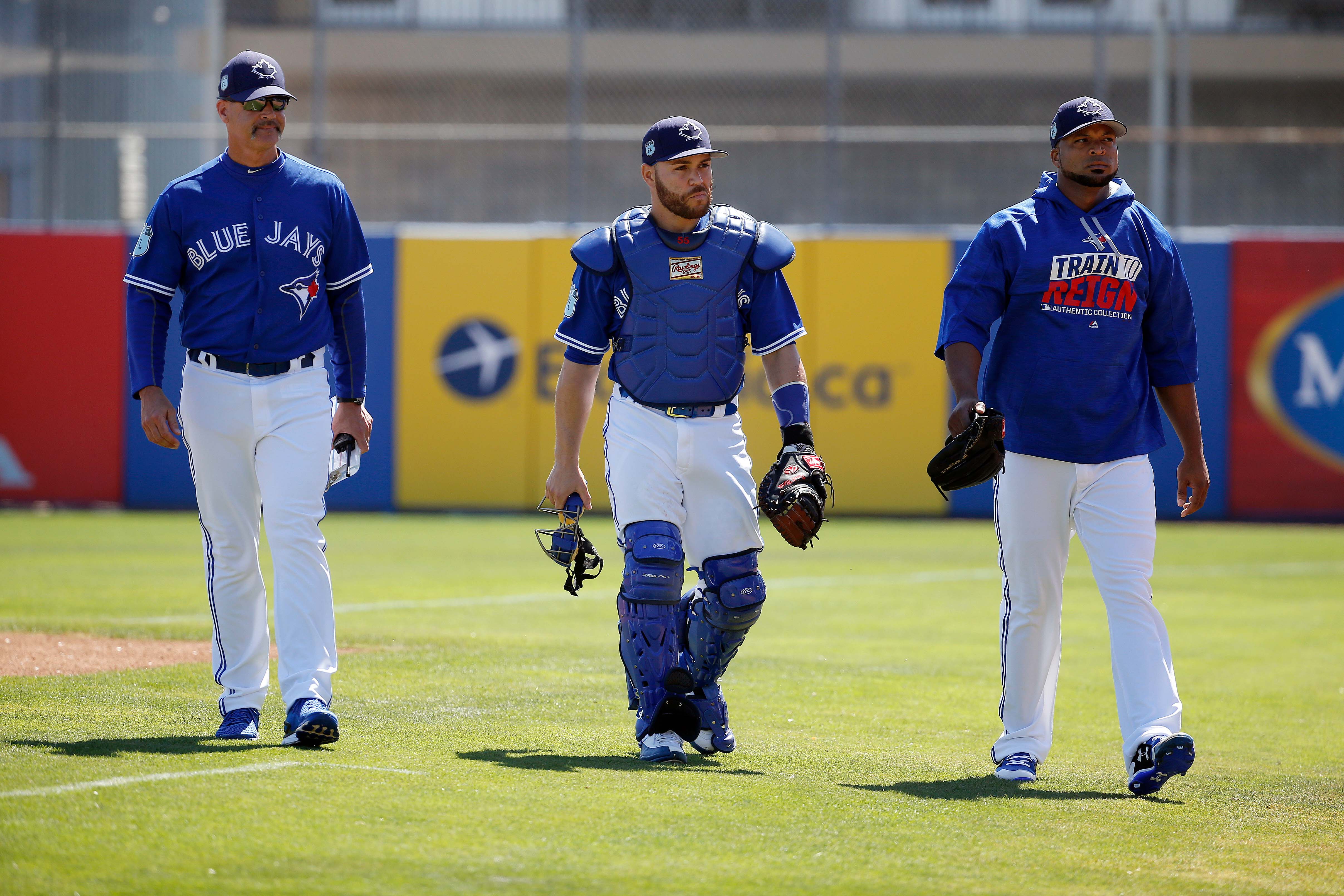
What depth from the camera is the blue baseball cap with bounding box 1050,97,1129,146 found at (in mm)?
5438

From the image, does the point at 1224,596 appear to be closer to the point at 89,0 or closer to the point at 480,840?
the point at 480,840

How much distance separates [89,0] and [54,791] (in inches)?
705

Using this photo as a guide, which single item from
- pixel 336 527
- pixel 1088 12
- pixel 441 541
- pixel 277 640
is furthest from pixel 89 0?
pixel 277 640

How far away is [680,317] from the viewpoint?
5.65m

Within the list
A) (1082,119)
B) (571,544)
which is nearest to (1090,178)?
(1082,119)

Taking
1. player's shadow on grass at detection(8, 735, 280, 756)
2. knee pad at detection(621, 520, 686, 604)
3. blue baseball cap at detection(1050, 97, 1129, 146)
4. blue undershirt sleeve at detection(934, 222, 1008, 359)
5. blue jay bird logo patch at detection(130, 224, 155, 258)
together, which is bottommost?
player's shadow on grass at detection(8, 735, 280, 756)

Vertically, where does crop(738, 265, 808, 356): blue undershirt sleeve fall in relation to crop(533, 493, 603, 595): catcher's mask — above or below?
above

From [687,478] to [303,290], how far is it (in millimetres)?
1560

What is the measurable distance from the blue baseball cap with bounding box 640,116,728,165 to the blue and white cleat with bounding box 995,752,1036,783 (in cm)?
235

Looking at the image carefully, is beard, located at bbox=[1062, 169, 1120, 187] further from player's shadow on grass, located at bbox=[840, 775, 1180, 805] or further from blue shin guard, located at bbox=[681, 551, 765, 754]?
player's shadow on grass, located at bbox=[840, 775, 1180, 805]

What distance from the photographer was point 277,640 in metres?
5.57

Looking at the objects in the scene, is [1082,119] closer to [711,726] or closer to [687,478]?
[687,478]

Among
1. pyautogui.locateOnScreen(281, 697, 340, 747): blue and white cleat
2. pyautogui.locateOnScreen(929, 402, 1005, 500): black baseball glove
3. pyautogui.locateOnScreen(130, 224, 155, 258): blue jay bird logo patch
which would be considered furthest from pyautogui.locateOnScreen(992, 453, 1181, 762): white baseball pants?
pyautogui.locateOnScreen(130, 224, 155, 258): blue jay bird logo patch

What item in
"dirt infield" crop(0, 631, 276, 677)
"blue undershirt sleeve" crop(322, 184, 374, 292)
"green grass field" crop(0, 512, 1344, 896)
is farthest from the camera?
"dirt infield" crop(0, 631, 276, 677)
